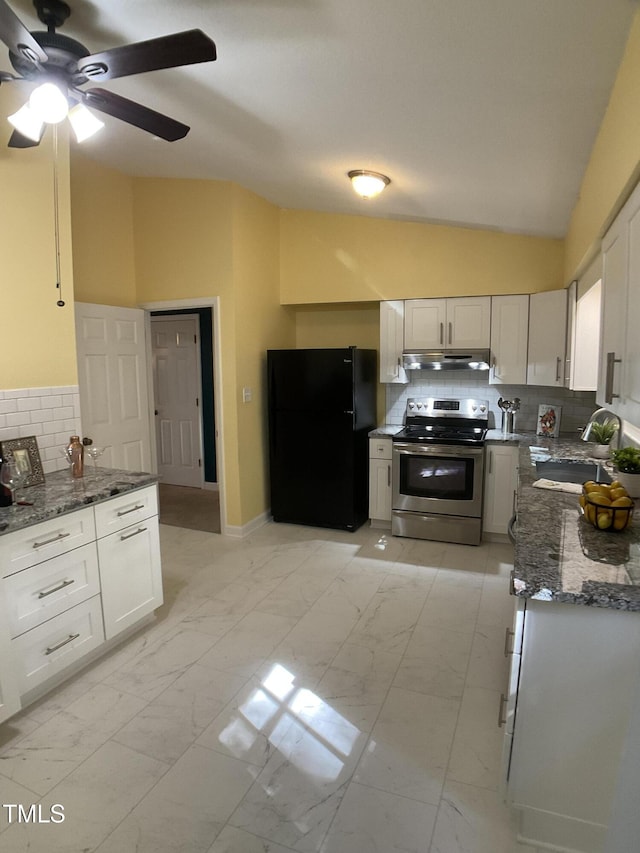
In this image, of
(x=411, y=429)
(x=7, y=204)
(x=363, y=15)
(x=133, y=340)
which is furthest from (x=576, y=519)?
(x=133, y=340)

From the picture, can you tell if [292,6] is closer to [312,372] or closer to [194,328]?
[312,372]

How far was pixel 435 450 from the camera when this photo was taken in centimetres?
397

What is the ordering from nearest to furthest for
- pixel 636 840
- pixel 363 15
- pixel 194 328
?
pixel 636 840
pixel 363 15
pixel 194 328

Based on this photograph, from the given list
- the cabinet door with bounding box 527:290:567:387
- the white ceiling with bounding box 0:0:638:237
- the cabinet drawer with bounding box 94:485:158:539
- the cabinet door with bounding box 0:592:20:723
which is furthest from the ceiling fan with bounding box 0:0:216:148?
the cabinet door with bounding box 527:290:567:387

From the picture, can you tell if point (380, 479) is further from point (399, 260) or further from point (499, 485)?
point (399, 260)

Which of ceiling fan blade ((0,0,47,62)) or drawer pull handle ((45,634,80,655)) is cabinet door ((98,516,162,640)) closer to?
drawer pull handle ((45,634,80,655))

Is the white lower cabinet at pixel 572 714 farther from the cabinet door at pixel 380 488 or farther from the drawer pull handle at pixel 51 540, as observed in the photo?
the cabinet door at pixel 380 488

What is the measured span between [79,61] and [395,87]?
44.4 inches

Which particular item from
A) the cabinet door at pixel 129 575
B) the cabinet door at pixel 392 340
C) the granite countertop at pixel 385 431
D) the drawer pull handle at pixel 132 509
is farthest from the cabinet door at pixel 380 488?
the drawer pull handle at pixel 132 509

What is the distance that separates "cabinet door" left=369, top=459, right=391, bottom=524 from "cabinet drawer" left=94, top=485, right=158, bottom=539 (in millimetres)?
2101

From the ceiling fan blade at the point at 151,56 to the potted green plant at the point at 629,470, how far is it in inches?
88.8

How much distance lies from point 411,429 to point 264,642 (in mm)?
2390

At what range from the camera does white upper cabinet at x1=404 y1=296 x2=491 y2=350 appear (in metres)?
4.07

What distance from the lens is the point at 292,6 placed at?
156 centimetres
